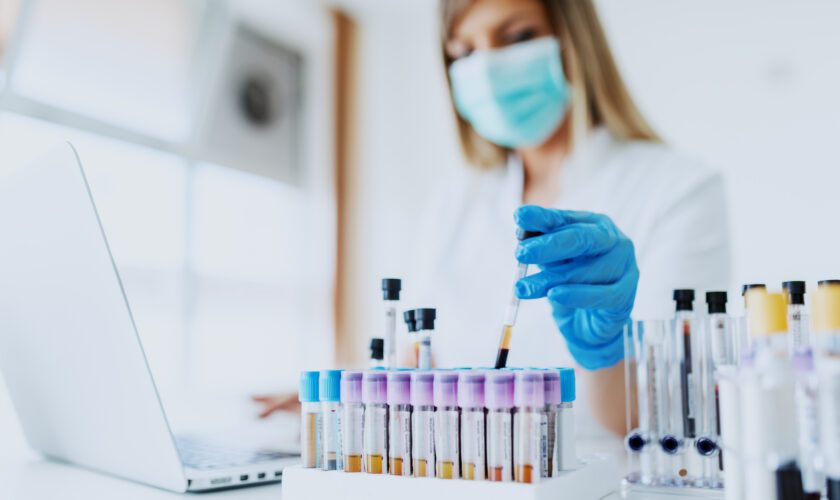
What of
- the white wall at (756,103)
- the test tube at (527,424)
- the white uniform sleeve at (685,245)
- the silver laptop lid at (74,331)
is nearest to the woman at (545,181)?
the white uniform sleeve at (685,245)

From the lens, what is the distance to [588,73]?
1787 millimetres

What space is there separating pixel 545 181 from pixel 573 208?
0.21m

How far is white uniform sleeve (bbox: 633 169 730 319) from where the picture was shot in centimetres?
147

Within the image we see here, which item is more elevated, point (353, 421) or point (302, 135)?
point (302, 135)

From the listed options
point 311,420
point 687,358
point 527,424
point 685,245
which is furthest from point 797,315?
point 685,245

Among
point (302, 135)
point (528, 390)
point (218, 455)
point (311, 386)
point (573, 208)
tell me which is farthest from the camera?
point (302, 135)

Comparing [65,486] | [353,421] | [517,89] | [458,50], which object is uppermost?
[458,50]

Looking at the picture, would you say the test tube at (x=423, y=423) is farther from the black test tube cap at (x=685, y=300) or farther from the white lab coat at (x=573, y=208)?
the white lab coat at (x=573, y=208)

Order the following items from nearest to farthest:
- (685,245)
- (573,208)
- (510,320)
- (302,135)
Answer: (510,320), (685,245), (573,208), (302,135)

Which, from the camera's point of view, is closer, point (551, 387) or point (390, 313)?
point (551, 387)

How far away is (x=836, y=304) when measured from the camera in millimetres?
571

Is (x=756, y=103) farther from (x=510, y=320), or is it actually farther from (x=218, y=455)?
(x=218, y=455)

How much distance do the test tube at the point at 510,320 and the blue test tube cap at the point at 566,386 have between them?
12cm

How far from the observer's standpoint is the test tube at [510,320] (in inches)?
34.4
